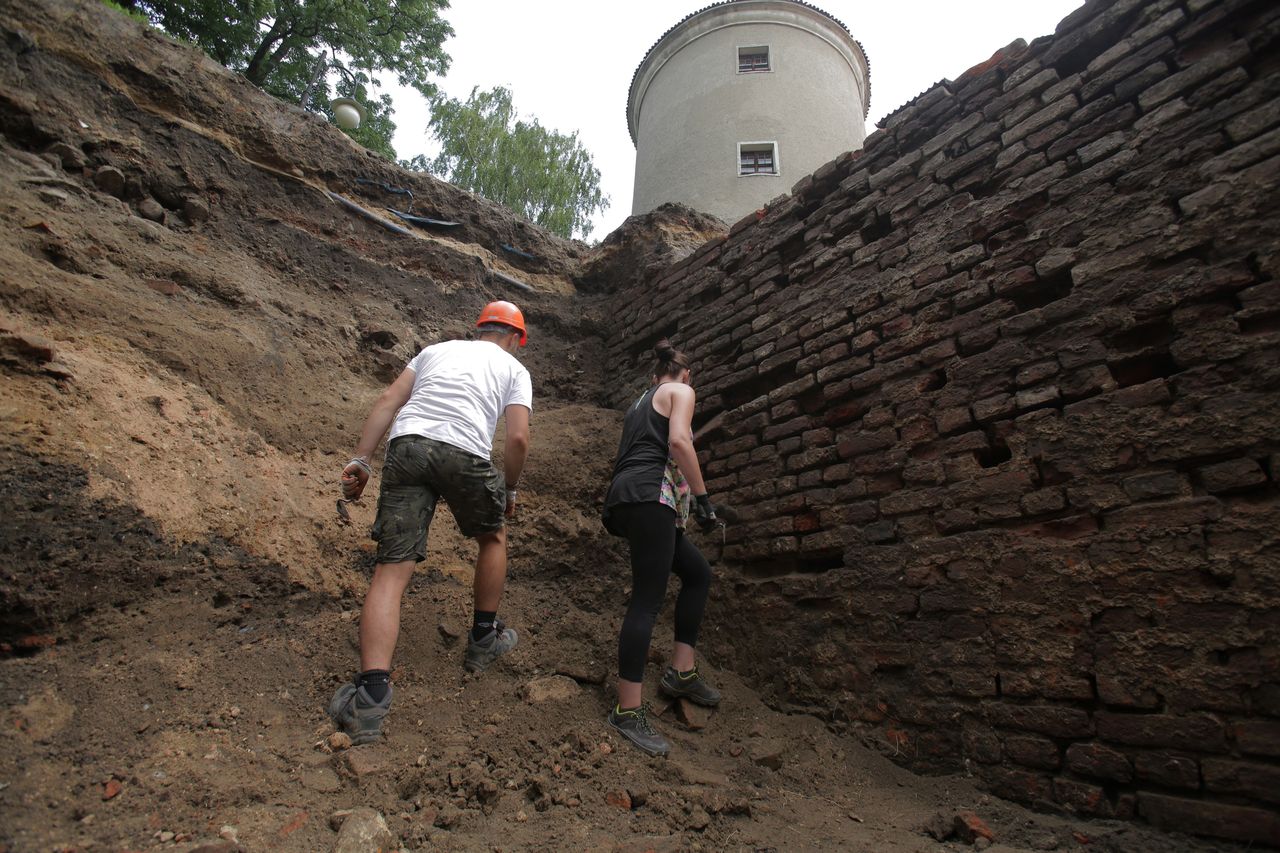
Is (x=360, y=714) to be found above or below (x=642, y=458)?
below

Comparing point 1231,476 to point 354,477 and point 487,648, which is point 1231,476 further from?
point 354,477

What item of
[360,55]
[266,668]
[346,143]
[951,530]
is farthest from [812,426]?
[360,55]

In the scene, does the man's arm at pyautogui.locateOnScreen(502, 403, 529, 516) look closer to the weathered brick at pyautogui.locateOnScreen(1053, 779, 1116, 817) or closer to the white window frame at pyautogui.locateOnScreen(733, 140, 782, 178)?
the weathered brick at pyautogui.locateOnScreen(1053, 779, 1116, 817)

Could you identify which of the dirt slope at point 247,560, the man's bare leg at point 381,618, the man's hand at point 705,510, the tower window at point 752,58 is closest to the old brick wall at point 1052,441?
the dirt slope at point 247,560

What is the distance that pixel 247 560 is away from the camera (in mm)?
2660

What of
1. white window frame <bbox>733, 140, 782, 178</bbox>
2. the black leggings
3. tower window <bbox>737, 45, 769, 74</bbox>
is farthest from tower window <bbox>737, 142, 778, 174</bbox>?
the black leggings

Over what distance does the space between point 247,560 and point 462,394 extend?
1111 millimetres

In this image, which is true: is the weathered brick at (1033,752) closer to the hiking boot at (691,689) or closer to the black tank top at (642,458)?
the hiking boot at (691,689)

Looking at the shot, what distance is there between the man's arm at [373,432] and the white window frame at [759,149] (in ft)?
29.9

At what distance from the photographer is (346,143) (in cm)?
496

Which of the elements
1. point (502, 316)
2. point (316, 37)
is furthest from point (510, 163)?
point (502, 316)

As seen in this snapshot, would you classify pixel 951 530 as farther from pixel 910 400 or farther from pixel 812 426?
pixel 812 426

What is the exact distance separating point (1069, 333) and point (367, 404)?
11.3 ft

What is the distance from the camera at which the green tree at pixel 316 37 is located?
10836 millimetres
